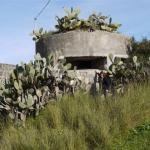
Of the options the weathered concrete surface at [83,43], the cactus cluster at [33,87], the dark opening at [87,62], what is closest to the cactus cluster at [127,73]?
the cactus cluster at [33,87]

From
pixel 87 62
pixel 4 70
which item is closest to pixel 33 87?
pixel 87 62

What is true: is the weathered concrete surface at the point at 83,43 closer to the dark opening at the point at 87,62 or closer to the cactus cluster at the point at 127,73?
the dark opening at the point at 87,62

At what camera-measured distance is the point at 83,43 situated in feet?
52.2

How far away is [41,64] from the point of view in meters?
13.4

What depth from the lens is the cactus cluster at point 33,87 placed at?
41.2ft

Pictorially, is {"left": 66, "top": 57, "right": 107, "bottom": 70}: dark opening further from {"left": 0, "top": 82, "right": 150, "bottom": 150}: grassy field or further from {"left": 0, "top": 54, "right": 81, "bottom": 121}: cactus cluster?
{"left": 0, "top": 82, "right": 150, "bottom": 150}: grassy field

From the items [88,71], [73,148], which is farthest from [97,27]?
[73,148]

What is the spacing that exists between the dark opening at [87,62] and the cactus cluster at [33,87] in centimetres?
270

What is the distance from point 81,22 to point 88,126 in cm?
638

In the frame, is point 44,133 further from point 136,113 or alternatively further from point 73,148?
point 136,113

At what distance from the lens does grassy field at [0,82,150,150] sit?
388 inches

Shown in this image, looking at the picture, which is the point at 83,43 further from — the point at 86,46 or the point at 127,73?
the point at 127,73

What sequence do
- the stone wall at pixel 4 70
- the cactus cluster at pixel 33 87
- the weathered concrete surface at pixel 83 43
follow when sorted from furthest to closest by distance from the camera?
1. the stone wall at pixel 4 70
2. the weathered concrete surface at pixel 83 43
3. the cactus cluster at pixel 33 87

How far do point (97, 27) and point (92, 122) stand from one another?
Answer: 6615mm
